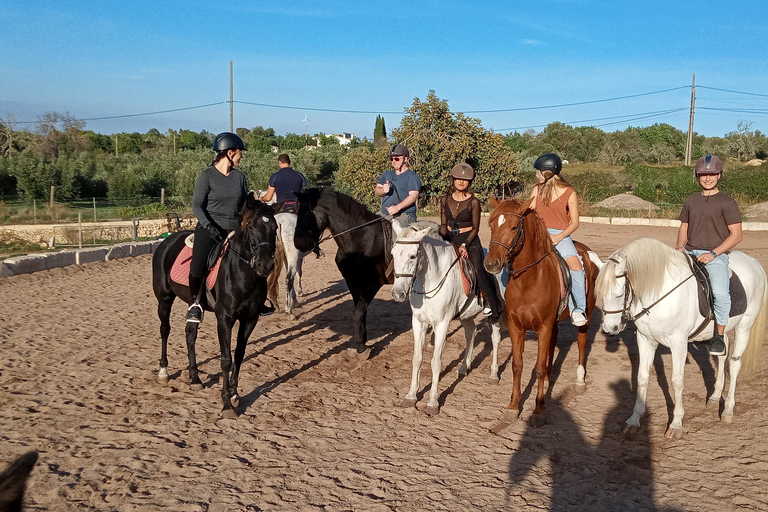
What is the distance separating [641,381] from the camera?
5309mm

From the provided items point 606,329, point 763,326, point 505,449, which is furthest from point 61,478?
point 763,326

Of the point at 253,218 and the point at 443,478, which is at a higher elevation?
the point at 253,218

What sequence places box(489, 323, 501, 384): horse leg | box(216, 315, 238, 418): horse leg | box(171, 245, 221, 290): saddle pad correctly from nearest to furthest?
box(216, 315, 238, 418): horse leg → box(171, 245, 221, 290): saddle pad → box(489, 323, 501, 384): horse leg

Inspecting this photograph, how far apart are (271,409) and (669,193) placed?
32008mm

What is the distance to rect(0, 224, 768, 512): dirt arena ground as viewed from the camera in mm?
4000

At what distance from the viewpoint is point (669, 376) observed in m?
6.85

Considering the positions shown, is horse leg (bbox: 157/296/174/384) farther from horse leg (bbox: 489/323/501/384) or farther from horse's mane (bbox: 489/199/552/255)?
horse's mane (bbox: 489/199/552/255)

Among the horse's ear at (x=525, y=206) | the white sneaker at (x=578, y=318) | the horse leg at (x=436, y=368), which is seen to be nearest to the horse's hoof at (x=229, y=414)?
the horse leg at (x=436, y=368)

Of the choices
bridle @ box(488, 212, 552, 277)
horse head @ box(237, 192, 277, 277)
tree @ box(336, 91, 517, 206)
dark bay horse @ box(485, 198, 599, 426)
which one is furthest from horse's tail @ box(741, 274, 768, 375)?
tree @ box(336, 91, 517, 206)

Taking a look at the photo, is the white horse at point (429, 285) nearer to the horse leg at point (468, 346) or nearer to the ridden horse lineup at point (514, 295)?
the ridden horse lineup at point (514, 295)

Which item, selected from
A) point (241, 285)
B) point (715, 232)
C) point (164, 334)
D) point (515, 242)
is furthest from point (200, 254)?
point (715, 232)

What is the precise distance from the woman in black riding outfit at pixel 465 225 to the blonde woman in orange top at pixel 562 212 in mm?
692

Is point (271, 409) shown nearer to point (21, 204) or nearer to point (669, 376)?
point (669, 376)

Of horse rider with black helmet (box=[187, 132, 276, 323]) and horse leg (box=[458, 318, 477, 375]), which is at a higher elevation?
horse rider with black helmet (box=[187, 132, 276, 323])
